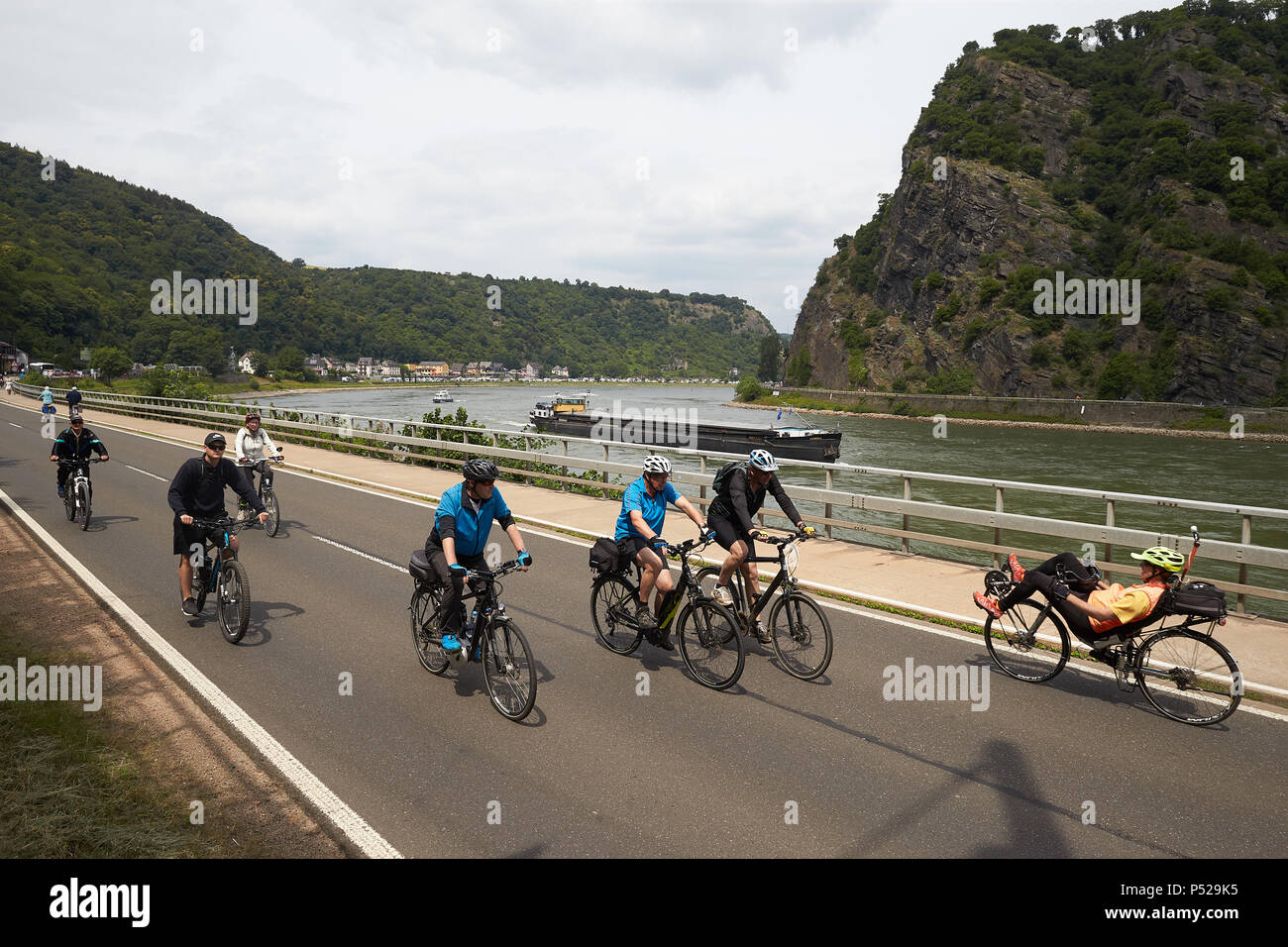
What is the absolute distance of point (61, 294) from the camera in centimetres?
11731

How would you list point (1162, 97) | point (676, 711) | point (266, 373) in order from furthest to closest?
1. point (266, 373)
2. point (1162, 97)
3. point (676, 711)

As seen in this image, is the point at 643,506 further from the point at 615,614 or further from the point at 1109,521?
the point at 1109,521

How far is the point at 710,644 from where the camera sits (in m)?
6.57

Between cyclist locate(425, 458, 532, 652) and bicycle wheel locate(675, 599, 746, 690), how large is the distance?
64.3 inches

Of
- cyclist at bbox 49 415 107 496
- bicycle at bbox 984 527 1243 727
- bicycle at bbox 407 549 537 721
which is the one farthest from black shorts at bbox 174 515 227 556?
bicycle at bbox 984 527 1243 727

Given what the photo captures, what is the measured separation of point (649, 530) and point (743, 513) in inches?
34.4

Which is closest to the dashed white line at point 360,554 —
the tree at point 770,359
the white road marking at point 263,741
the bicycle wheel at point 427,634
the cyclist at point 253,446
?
the cyclist at point 253,446

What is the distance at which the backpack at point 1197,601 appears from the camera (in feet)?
18.5

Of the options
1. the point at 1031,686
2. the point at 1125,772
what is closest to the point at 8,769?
the point at 1125,772

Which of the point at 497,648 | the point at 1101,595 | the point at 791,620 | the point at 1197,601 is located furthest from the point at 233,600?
the point at 1197,601

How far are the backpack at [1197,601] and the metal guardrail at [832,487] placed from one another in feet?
6.01
